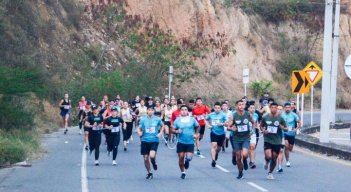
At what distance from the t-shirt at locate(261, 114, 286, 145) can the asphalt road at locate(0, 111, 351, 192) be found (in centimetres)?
91

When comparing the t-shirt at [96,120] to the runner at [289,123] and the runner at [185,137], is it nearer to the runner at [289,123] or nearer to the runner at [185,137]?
the runner at [185,137]

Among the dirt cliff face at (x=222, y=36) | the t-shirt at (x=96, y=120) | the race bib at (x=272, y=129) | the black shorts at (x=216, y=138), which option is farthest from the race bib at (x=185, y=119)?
the dirt cliff face at (x=222, y=36)

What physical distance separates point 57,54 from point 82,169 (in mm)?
29470

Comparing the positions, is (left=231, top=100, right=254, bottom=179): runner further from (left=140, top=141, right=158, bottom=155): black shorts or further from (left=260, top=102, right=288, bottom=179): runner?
(left=140, top=141, right=158, bottom=155): black shorts

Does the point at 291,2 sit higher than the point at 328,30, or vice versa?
the point at 291,2

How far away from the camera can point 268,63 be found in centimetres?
7712

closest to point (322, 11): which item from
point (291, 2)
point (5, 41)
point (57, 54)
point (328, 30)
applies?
point (291, 2)

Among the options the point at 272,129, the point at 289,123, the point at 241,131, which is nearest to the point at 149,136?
the point at 241,131

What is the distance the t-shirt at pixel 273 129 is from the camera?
804 inches

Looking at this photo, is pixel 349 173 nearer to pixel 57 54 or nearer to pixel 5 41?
pixel 5 41

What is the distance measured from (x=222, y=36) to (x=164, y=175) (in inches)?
2000

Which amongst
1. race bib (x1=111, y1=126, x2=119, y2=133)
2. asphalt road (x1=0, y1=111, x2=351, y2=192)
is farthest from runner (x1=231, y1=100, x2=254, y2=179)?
race bib (x1=111, y1=126, x2=119, y2=133)

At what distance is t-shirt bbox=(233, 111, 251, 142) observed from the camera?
2056cm

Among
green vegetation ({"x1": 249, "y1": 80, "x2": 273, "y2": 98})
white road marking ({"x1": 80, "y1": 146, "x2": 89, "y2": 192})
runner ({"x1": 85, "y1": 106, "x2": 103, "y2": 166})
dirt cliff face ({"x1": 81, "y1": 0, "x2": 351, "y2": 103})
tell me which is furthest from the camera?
green vegetation ({"x1": 249, "y1": 80, "x2": 273, "y2": 98})
